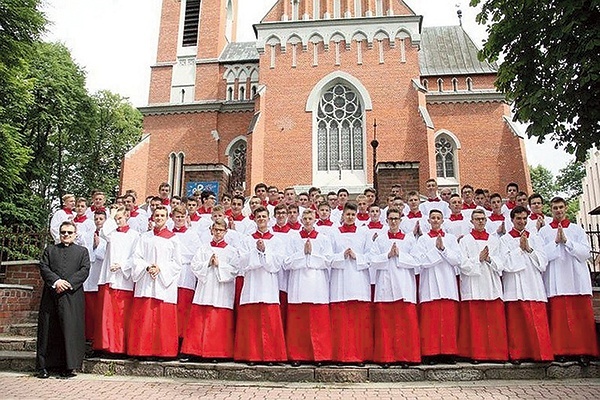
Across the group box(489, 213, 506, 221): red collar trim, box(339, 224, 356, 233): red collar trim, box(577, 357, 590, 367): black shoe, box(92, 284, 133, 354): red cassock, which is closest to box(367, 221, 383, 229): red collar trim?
box(339, 224, 356, 233): red collar trim

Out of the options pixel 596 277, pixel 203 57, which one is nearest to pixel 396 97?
pixel 203 57

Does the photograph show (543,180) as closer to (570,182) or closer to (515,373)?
(570,182)

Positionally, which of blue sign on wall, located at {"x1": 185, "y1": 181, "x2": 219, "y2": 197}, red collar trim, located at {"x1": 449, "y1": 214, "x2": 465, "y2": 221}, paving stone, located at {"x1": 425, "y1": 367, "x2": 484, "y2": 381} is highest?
blue sign on wall, located at {"x1": 185, "y1": 181, "x2": 219, "y2": 197}

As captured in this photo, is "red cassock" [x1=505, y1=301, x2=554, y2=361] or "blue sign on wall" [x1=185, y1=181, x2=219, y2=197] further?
"blue sign on wall" [x1=185, y1=181, x2=219, y2=197]

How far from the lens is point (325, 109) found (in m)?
21.9

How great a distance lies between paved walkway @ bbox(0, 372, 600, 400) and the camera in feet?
17.3

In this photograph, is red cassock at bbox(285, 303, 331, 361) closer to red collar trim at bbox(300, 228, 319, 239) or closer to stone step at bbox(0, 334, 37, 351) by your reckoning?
red collar trim at bbox(300, 228, 319, 239)

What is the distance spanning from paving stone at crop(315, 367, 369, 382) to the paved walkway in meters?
0.19

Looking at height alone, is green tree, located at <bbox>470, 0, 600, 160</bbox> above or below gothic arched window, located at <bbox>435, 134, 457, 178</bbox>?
below

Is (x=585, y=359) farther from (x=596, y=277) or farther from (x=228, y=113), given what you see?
(x=228, y=113)

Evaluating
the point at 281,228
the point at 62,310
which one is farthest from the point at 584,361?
the point at 62,310

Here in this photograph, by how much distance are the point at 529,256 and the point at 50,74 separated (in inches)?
1137

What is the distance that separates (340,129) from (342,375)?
16.4 m

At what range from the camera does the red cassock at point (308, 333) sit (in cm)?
645
